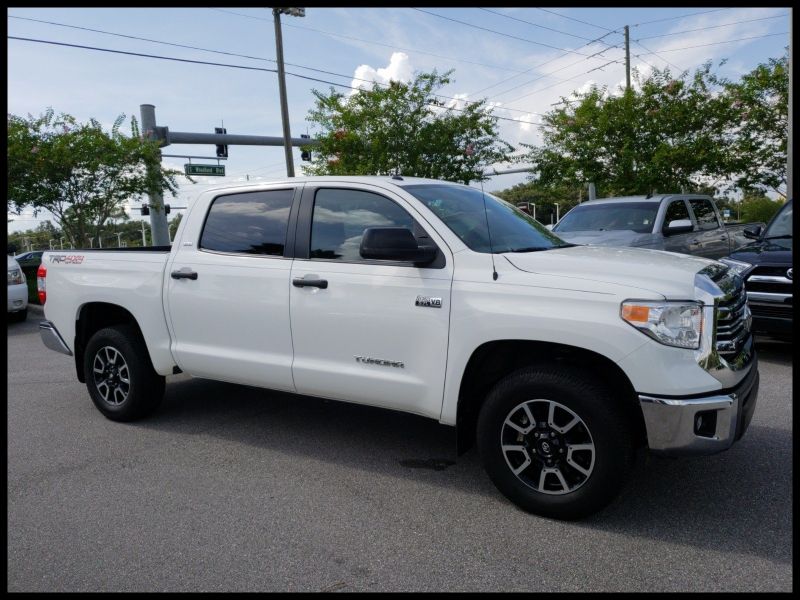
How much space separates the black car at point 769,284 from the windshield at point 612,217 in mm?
2703

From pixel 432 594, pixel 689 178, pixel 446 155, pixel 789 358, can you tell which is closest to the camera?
pixel 432 594

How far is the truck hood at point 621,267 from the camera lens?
3.33m

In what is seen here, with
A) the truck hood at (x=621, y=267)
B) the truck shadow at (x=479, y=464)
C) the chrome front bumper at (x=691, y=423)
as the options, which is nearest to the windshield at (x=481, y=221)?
the truck hood at (x=621, y=267)

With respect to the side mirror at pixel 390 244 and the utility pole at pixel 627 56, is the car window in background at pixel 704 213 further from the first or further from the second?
the utility pole at pixel 627 56

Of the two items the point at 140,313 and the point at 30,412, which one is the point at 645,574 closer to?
the point at 140,313

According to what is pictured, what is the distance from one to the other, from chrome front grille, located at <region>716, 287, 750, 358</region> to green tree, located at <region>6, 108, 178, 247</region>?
1435 cm

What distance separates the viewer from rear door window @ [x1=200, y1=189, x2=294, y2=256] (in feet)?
15.1

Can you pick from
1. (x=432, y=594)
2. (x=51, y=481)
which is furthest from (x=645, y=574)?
(x=51, y=481)

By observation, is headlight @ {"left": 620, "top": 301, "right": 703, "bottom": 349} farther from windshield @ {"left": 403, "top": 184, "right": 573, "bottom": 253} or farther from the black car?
the black car

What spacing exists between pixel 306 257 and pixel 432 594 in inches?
91.3

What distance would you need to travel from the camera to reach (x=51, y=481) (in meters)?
4.21

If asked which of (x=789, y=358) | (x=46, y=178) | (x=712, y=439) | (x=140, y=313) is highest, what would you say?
(x=46, y=178)

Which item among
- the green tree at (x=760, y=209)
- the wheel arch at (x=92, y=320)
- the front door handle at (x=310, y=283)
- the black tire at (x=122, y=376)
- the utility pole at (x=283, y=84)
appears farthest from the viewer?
the green tree at (x=760, y=209)

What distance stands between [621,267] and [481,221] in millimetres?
1048
